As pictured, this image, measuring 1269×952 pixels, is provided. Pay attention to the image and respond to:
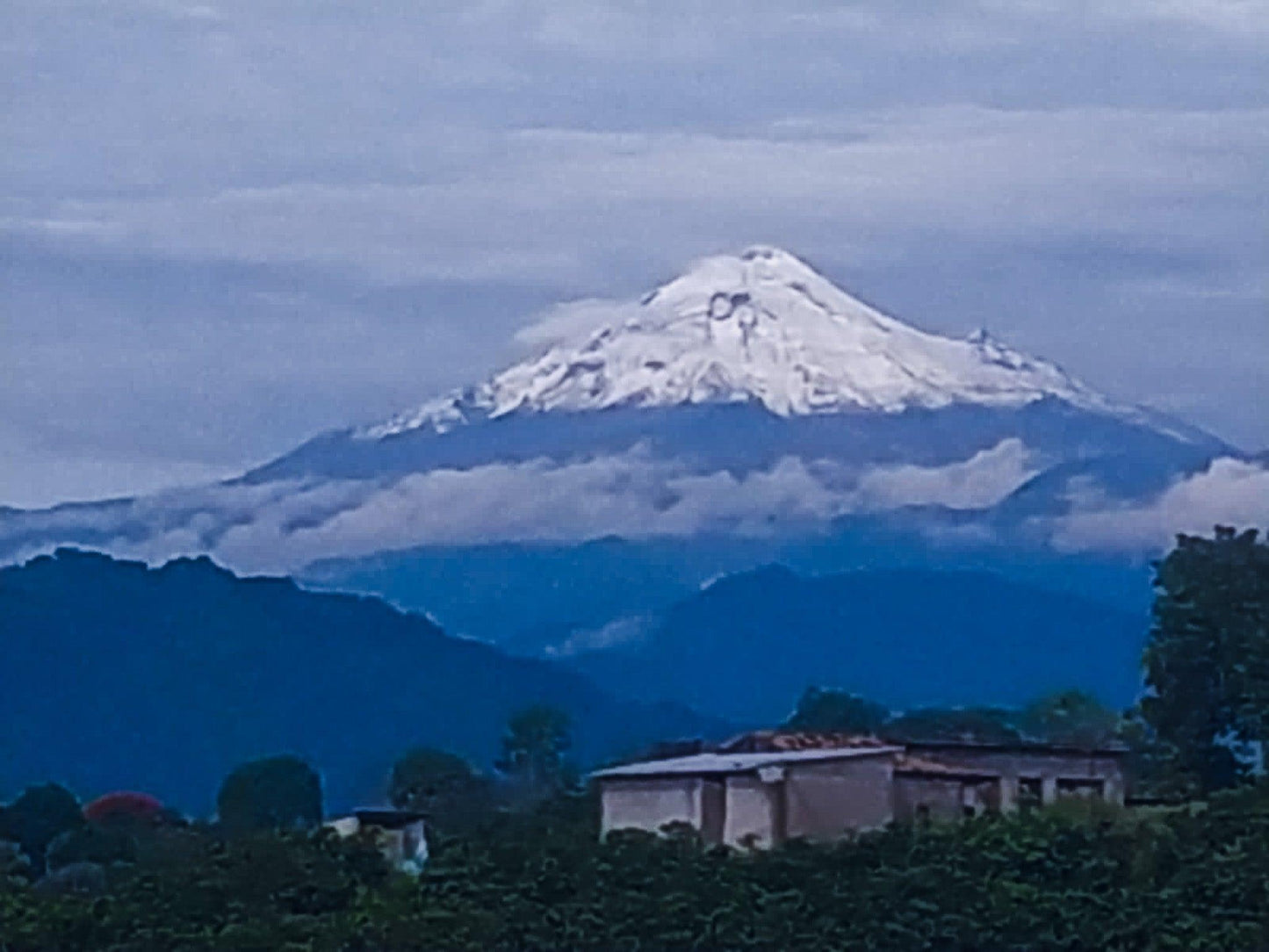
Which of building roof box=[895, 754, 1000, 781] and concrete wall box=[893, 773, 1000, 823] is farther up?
building roof box=[895, 754, 1000, 781]

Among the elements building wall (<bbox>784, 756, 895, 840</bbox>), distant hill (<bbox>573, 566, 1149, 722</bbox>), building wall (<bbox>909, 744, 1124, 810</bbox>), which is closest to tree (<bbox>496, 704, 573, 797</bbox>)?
building wall (<bbox>909, 744, 1124, 810</bbox>)

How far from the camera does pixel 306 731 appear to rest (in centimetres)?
7050

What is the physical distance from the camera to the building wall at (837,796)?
24.0 meters

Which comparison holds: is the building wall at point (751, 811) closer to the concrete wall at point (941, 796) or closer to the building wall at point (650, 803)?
the building wall at point (650, 803)

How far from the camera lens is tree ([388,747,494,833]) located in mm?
29609

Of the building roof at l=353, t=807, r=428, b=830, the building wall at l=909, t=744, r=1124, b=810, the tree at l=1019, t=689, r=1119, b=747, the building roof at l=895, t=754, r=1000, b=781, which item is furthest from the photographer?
the tree at l=1019, t=689, r=1119, b=747

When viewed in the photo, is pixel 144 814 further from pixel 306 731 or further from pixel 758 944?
pixel 306 731

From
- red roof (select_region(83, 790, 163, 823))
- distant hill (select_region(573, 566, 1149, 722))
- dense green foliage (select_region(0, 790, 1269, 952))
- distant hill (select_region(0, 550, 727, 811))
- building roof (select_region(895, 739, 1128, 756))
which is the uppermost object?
distant hill (select_region(573, 566, 1149, 722))

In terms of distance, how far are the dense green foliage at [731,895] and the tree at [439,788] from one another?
26.1ft

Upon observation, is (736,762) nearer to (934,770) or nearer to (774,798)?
(774,798)

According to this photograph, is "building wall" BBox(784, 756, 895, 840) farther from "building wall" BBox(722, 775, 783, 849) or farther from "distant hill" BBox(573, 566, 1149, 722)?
"distant hill" BBox(573, 566, 1149, 722)

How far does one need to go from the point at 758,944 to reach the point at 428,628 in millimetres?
59252

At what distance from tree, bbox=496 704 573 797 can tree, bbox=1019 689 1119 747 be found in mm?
5804

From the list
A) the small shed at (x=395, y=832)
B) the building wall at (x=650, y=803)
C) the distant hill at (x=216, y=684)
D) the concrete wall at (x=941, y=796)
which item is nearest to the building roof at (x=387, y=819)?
the small shed at (x=395, y=832)
